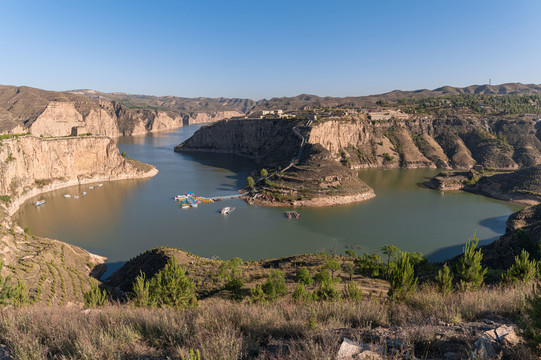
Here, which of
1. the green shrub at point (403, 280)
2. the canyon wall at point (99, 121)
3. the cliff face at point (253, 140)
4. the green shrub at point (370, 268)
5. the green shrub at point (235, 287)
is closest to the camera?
the green shrub at point (403, 280)

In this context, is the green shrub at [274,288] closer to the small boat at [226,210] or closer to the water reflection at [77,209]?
the small boat at [226,210]

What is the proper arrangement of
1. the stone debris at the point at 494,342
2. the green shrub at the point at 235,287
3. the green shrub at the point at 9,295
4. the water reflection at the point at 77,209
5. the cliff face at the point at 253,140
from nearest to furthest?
the stone debris at the point at 494,342 < the green shrub at the point at 9,295 < the green shrub at the point at 235,287 < the water reflection at the point at 77,209 < the cliff face at the point at 253,140

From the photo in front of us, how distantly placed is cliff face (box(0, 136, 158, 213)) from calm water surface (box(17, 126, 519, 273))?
2737 mm

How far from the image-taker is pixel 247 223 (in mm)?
37906

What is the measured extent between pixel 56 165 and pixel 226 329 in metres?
60.9

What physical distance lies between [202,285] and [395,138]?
249 feet

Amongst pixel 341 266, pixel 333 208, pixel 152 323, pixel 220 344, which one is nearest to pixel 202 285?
pixel 341 266

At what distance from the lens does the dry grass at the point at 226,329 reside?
493cm

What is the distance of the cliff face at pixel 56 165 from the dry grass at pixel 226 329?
1726 inches

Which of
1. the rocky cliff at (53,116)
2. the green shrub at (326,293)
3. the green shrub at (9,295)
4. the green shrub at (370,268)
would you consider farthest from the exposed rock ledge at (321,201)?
the rocky cliff at (53,116)

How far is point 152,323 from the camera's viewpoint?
6.13 metres

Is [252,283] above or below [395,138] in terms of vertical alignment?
below

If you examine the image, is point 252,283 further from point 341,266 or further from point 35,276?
point 35,276

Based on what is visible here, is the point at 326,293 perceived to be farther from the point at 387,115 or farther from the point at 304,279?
the point at 387,115
